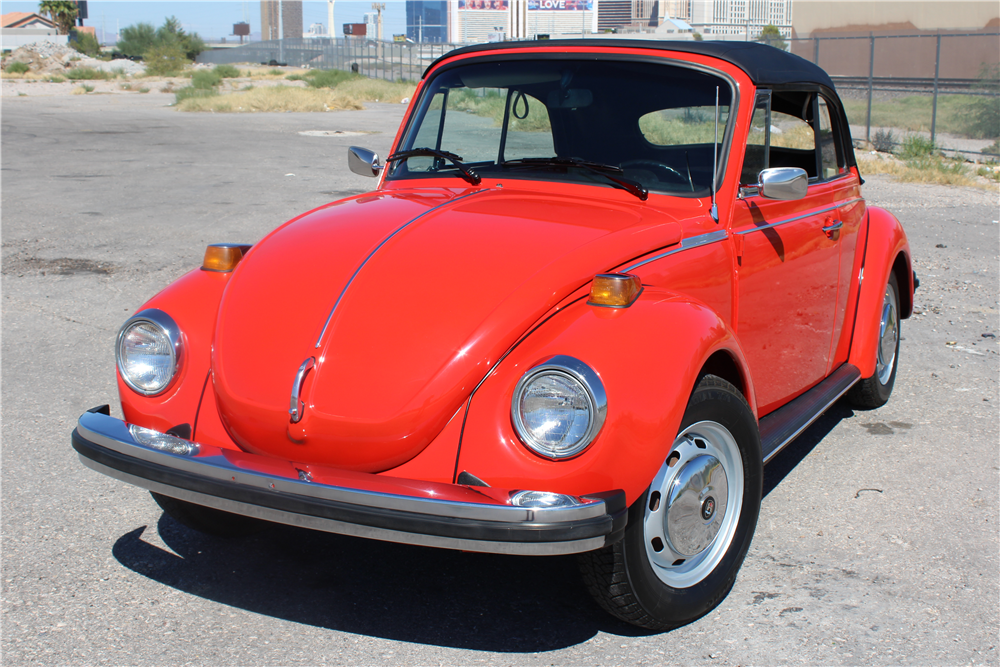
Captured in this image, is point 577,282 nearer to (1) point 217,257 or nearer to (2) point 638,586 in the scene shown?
(2) point 638,586

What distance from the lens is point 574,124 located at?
3588 millimetres

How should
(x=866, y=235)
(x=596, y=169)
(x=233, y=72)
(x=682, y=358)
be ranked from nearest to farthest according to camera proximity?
(x=682, y=358), (x=596, y=169), (x=866, y=235), (x=233, y=72)

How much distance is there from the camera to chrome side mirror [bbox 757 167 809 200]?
3.21 m

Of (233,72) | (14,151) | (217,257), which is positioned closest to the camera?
(217,257)

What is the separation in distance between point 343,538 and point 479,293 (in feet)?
4.18

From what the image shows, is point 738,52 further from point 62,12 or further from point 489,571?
point 62,12

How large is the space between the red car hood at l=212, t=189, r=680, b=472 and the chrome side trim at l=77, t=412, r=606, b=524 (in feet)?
0.52

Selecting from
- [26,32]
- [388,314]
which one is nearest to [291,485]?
[388,314]

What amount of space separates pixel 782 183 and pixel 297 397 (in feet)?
6.23

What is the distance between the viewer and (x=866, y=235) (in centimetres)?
450

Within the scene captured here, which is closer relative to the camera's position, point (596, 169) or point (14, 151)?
point (596, 169)

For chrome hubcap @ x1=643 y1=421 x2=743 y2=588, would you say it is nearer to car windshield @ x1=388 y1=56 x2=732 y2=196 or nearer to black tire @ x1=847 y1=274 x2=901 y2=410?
car windshield @ x1=388 y1=56 x2=732 y2=196

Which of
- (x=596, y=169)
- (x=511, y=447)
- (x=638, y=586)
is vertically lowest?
(x=638, y=586)

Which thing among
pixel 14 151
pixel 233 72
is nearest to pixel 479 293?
pixel 14 151
